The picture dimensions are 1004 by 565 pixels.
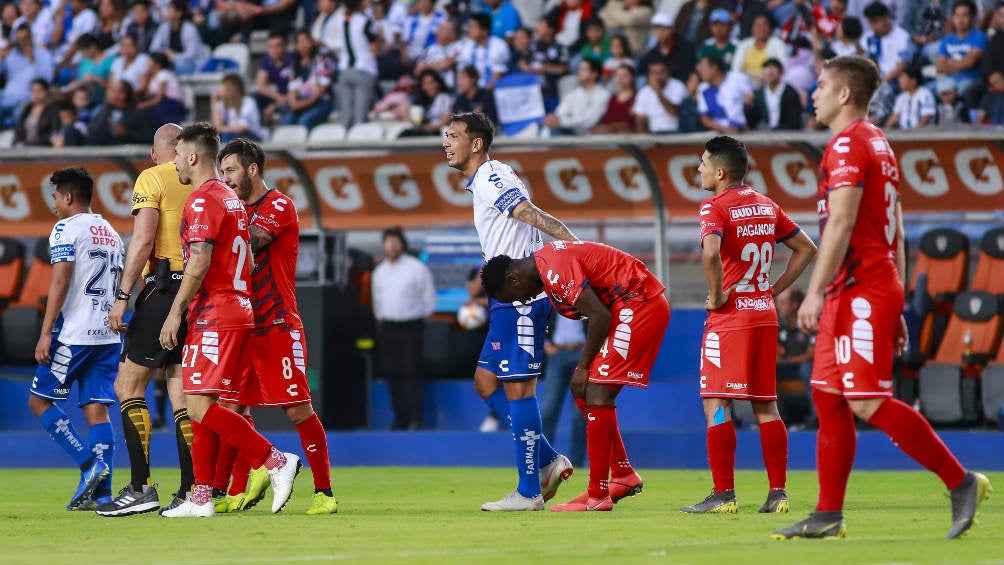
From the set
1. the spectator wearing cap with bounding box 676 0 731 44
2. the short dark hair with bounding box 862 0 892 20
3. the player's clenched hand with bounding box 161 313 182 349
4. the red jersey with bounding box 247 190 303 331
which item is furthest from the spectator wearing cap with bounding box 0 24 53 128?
the player's clenched hand with bounding box 161 313 182 349

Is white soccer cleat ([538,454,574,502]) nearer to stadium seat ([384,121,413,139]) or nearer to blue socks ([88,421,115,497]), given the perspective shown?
blue socks ([88,421,115,497])

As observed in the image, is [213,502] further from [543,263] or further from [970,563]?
[970,563]

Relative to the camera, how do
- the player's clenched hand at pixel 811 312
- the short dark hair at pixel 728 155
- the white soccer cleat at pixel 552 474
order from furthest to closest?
1. the white soccer cleat at pixel 552 474
2. the short dark hair at pixel 728 155
3. the player's clenched hand at pixel 811 312

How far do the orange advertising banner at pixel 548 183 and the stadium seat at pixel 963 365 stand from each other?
1014 millimetres

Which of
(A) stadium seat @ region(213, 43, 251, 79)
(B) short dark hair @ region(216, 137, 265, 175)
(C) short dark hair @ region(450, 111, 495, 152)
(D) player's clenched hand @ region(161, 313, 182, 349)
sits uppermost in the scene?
(A) stadium seat @ region(213, 43, 251, 79)

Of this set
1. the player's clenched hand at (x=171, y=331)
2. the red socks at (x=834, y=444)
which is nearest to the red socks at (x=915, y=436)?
the red socks at (x=834, y=444)

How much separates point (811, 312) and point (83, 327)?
524cm

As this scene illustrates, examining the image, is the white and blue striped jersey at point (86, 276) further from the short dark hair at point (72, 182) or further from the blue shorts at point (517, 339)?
the blue shorts at point (517, 339)

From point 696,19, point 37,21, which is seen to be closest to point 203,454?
point 696,19

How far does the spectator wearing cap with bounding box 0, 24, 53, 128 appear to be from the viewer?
67.4 feet

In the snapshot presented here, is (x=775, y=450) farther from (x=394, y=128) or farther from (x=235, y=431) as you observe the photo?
(x=394, y=128)

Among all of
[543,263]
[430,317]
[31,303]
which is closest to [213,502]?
[543,263]

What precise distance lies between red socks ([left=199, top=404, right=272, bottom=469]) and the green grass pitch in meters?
0.38

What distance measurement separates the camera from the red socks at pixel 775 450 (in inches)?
324
